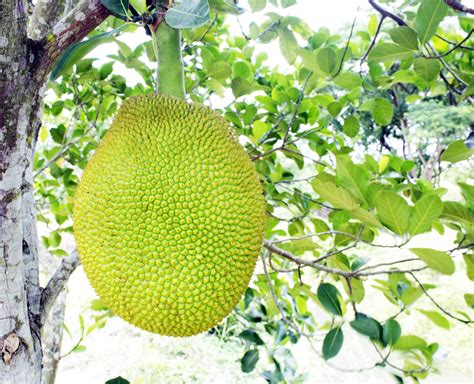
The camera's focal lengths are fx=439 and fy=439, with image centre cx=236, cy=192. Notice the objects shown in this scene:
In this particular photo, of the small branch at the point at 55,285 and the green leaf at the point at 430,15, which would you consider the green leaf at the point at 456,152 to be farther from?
the small branch at the point at 55,285

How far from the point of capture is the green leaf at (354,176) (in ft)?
2.46

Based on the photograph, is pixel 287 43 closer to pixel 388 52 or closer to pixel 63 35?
pixel 388 52

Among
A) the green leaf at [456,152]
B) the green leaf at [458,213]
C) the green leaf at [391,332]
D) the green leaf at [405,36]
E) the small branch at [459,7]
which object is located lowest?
the green leaf at [391,332]

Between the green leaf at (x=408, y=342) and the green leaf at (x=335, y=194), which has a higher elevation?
the green leaf at (x=335, y=194)

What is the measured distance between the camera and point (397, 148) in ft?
25.1

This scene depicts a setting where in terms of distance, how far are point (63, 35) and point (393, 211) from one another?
511mm

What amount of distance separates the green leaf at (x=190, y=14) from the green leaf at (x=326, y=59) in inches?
18.7

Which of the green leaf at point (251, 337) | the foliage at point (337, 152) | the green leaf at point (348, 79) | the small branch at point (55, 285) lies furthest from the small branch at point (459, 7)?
the green leaf at point (251, 337)

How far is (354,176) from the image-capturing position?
76 cm

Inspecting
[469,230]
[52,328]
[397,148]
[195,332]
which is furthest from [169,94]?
[397,148]

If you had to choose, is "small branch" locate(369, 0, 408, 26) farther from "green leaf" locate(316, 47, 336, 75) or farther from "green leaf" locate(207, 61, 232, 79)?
"green leaf" locate(207, 61, 232, 79)

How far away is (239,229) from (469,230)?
1.38 feet

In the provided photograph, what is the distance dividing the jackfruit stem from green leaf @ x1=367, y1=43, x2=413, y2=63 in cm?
37

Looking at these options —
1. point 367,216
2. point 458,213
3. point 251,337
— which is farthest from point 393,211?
point 251,337
